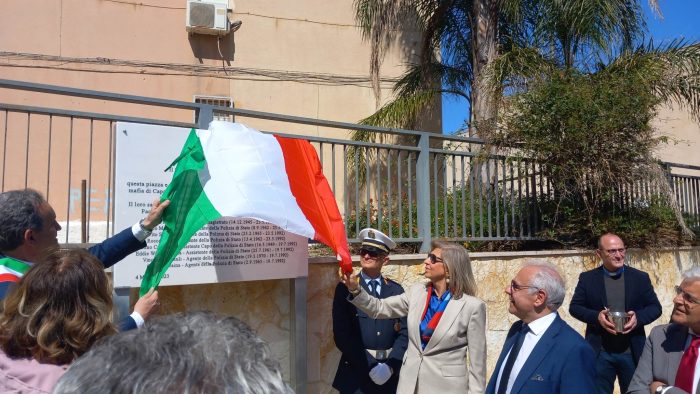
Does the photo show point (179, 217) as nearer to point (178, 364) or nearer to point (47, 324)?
point (47, 324)

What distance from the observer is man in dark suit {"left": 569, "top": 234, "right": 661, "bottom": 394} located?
4805 mm

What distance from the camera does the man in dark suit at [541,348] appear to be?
2.73 m

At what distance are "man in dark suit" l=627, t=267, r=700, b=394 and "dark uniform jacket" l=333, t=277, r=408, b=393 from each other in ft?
5.09

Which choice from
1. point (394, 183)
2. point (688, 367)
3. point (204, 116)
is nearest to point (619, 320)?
point (688, 367)

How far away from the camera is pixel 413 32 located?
39.5 ft

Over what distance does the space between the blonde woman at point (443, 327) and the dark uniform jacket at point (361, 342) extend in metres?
0.24

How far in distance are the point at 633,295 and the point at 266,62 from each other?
828cm

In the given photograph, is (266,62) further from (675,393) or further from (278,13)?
(675,393)

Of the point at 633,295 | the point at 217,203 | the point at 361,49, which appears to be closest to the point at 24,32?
the point at 361,49

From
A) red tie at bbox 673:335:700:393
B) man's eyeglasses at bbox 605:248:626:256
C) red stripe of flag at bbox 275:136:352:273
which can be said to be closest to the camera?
red tie at bbox 673:335:700:393

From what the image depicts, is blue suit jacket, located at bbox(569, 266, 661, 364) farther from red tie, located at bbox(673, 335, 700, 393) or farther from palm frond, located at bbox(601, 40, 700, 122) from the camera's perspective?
palm frond, located at bbox(601, 40, 700, 122)

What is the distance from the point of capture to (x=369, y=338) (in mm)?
4211

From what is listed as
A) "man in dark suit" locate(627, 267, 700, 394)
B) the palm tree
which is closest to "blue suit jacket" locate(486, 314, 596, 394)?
"man in dark suit" locate(627, 267, 700, 394)

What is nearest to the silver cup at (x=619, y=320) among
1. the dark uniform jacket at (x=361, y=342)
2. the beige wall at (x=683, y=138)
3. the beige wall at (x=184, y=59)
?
the dark uniform jacket at (x=361, y=342)
